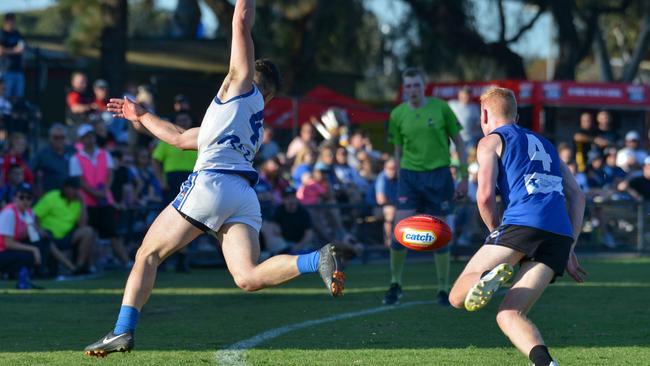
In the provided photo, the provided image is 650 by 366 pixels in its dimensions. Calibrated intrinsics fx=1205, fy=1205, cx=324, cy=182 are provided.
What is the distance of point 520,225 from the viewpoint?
7086mm

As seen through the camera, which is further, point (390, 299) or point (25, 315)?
point (390, 299)

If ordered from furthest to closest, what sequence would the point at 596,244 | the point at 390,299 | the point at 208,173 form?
the point at 596,244 < the point at 390,299 < the point at 208,173

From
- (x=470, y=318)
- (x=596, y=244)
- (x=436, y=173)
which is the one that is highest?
(x=436, y=173)

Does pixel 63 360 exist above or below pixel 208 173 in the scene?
below

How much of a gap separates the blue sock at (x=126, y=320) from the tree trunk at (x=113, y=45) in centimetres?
1912

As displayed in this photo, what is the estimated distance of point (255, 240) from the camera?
7.77 metres

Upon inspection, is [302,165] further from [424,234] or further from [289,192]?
[424,234]

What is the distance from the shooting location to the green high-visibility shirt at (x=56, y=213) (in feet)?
52.4

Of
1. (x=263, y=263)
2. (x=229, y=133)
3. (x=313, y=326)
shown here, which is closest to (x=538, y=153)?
(x=263, y=263)

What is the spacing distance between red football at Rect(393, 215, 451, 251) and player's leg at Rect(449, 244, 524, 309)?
2.35 ft

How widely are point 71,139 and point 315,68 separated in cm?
1321

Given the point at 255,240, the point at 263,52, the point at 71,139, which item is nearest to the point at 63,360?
the point at 255,240

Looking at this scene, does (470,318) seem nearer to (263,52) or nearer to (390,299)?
(390,299)

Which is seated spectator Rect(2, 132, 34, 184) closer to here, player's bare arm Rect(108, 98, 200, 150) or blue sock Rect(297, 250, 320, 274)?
player's bare arm Rect(108, 98, 200, 150)
